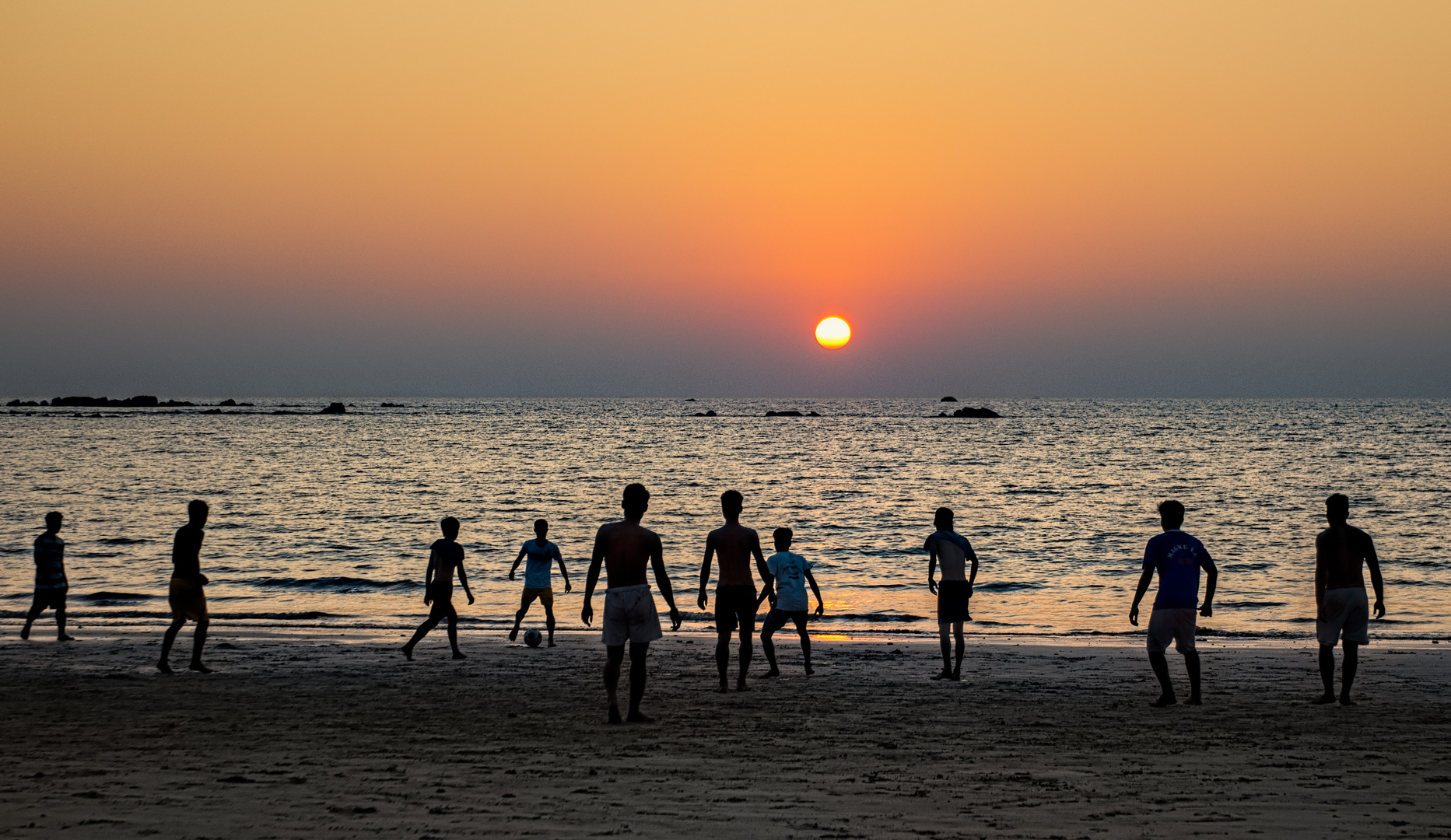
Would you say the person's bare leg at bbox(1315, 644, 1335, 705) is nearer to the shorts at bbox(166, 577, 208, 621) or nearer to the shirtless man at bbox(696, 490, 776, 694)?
the shirtless man at bbox(696, 490, 776, 694)

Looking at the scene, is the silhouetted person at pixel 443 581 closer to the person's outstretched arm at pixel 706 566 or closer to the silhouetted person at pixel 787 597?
the person's outstretched arm at pixel 706 566

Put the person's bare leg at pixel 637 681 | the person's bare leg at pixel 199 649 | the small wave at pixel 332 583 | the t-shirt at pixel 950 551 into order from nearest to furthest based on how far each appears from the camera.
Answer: the person's bare leg at pixel 637 681 → the t-shirt at pixel 950 551 → the person's bare leg at pixel 199 649 → the small wave at pixel 332 583

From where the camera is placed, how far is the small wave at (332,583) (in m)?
23.4

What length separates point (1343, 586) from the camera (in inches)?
410

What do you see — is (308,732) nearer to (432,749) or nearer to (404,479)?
(432,749)

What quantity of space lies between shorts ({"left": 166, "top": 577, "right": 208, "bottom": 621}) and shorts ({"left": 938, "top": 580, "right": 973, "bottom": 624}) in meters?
8.34

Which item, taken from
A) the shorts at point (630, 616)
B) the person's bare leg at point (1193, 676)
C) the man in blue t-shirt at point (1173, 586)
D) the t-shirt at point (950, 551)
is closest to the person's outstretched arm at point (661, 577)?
the shorts at point (630, 616)

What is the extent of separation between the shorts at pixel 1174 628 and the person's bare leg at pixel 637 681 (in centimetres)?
486

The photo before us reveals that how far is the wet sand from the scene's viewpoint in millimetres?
6625

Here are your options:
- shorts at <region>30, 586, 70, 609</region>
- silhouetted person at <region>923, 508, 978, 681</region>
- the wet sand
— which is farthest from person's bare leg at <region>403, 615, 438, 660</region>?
silhouetted person at <region>923, 508, 978, 681</region>

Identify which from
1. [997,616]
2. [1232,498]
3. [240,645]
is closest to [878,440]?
[1232,498]

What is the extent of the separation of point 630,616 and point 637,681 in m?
0.68

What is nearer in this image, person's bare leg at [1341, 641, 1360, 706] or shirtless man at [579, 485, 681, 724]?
shirtless man at [579, 485, 681, 724]

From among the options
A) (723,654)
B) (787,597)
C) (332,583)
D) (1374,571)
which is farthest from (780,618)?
(332,583)
